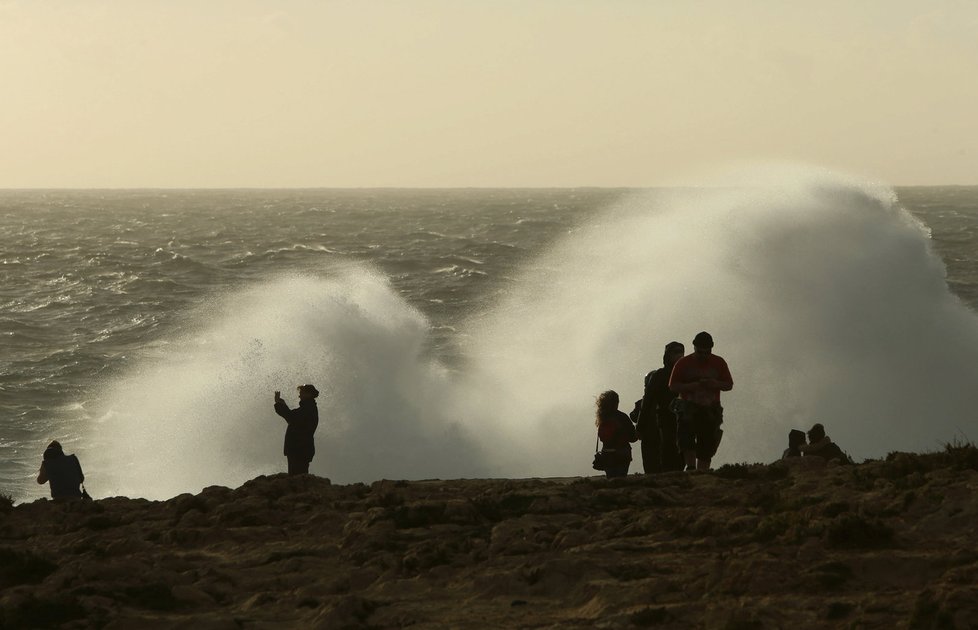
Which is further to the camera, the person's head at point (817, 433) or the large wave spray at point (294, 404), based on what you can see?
the large wave spray at point (294, 404)

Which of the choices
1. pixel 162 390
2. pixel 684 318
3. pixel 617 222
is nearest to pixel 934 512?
pixel 684 318

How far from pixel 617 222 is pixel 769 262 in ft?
32.0

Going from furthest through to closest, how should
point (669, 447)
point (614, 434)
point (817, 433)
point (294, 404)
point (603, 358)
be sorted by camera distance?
point (603, 358) < point (294, 404) < point (817, 433) < point (669, 447) < point (614, 434)

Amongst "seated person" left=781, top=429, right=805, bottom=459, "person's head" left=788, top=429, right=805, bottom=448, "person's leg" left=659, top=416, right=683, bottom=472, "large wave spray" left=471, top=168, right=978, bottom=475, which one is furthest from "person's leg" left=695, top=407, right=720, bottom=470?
"large wave spray" left=471, top=168, right=978, bottom=475

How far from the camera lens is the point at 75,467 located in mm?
11672

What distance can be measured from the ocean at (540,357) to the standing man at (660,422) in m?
6.53

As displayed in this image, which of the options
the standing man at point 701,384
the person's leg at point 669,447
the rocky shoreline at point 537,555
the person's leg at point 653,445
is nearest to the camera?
the rocky shoreline at point 537,555

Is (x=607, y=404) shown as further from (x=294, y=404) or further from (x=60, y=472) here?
(x=294, y=404)

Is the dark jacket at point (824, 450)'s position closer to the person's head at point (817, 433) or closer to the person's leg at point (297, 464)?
the person's head at point (817, 433)

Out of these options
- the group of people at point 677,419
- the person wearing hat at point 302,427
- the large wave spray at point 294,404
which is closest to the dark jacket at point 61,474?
the group of people at point 677,419

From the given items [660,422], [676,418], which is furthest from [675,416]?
[660,422]

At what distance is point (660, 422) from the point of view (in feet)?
34.8

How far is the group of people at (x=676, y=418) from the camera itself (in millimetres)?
9977

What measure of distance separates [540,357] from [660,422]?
13.8m
